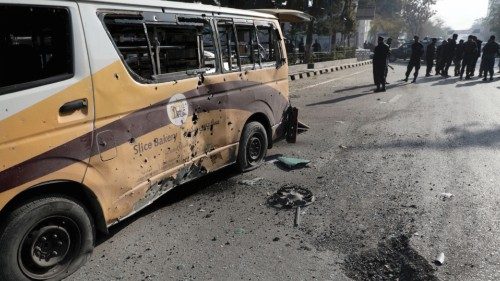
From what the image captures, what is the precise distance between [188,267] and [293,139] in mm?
3655

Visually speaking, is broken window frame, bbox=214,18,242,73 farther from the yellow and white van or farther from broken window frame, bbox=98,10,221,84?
broken window frame, bbox=98,10,221,84

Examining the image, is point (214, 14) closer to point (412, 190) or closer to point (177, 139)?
point (177, 139)

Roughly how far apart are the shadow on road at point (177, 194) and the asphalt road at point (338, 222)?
14mm

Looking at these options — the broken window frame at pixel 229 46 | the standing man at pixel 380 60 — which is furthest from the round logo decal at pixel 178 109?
the standing man at pixel 380 60

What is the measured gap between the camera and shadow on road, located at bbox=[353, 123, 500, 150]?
21.2 ft

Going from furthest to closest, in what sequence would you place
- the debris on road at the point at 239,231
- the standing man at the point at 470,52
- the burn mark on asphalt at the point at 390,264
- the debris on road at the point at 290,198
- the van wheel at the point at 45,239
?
1. the standing man at the point at 470,52
2. the debris on road at the point at 290,198
3. the debris on road at the point at 239,231
4. the burn mark on asphalt at the point at 390,264
5. the van wheel at the point at 45,239

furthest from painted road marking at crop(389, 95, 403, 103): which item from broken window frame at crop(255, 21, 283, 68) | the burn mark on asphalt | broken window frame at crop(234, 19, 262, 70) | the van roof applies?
the burn mark on asphalt

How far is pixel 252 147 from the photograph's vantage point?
550 cm

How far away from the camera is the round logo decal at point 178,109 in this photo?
→ 3826 millimetres

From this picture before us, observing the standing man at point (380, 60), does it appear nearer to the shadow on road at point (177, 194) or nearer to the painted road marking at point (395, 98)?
the painted road marking at point (395, 98)

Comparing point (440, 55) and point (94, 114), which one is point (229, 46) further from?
point (440, 55)

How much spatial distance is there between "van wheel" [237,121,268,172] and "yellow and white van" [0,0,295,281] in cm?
54

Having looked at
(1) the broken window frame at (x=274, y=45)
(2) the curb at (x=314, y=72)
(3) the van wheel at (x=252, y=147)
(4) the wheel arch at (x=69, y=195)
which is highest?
(1) the broken window frame at (x=274, y=45)

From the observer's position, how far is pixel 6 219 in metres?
2.62
